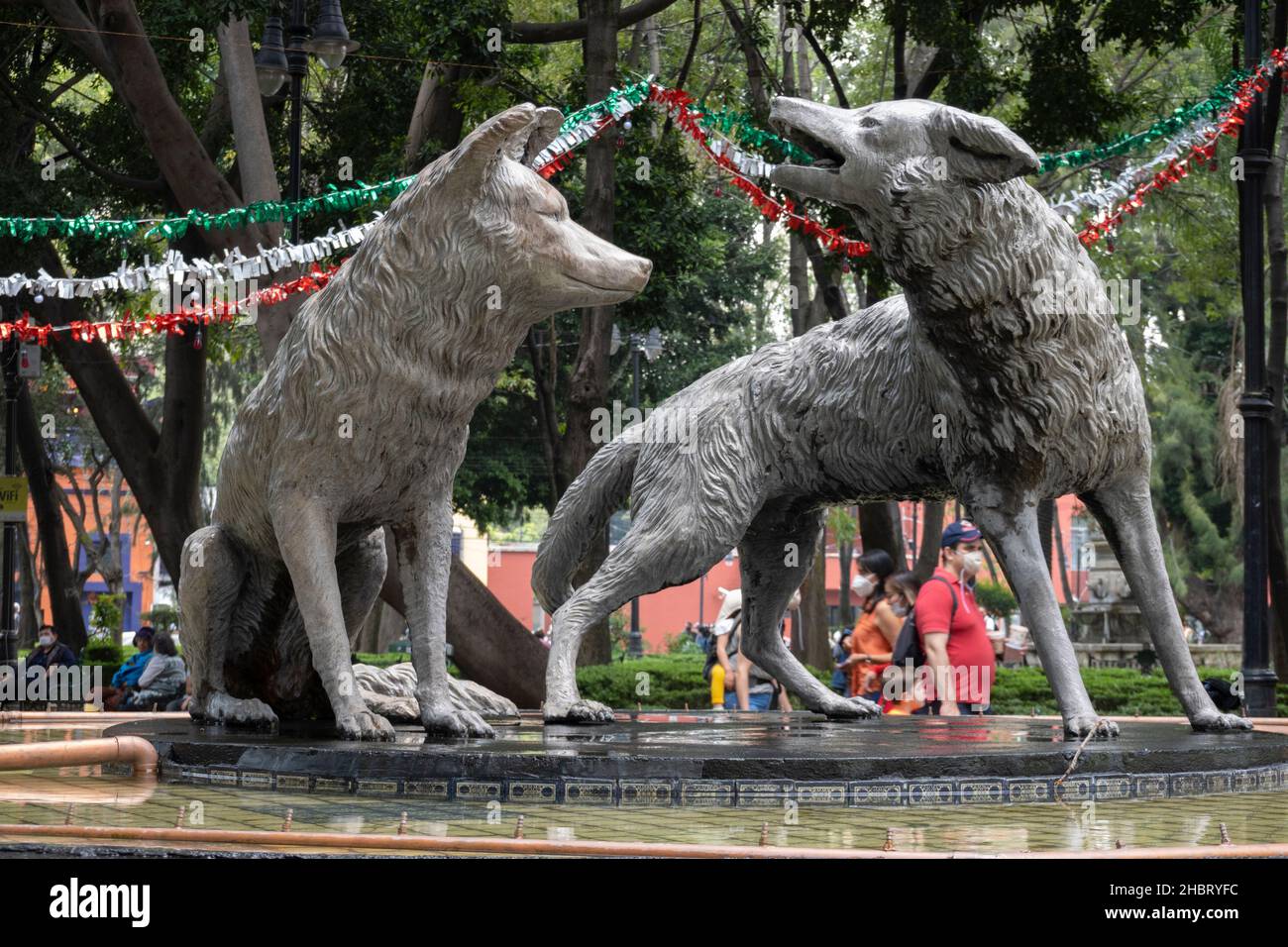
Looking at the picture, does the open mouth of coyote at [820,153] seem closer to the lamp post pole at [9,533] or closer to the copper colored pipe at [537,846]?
the copper colored pipe at [537,846]

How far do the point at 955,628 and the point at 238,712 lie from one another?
13.9ft

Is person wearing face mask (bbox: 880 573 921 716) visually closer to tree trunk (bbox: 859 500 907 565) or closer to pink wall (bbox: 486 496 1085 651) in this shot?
tree trunk (bbox: 859 500 907 565)

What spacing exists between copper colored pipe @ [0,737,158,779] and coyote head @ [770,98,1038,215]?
301 centimetres

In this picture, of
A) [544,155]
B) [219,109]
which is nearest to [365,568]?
[544,155]

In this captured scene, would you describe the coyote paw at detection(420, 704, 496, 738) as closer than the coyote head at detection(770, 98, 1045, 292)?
No

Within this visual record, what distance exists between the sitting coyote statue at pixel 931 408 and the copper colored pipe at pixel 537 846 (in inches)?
99.8

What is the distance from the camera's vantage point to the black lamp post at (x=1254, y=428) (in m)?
10.2

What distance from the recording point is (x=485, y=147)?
5.36 meters

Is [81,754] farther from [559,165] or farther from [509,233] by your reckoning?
[559,165]

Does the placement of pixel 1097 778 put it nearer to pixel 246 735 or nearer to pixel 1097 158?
pixel 246 735

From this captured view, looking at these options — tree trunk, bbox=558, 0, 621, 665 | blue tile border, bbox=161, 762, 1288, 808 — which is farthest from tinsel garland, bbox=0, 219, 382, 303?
blue tile border, bbox=161, 762, 1288, 808

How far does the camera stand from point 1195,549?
3644 cm

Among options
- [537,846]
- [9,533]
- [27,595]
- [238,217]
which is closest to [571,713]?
[537,846]

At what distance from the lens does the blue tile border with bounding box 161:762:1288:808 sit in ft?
15.3
